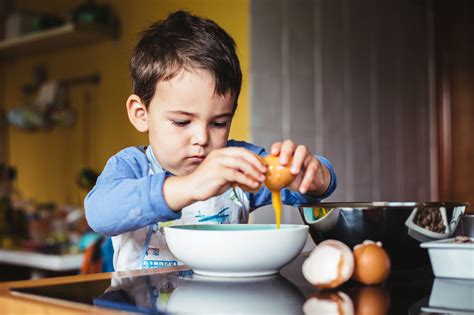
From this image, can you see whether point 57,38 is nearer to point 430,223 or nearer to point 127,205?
point 127,205

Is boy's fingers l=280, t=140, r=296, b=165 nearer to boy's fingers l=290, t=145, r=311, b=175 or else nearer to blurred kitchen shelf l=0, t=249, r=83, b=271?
boy's fingers l=290, t=145, r=311, b=175

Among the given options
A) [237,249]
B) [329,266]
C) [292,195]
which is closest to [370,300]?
[329,266]

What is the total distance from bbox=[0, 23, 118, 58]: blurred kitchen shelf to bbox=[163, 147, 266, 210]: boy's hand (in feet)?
8.13

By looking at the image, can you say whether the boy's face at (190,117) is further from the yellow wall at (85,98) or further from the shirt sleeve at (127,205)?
the yellow wall at (85,98)

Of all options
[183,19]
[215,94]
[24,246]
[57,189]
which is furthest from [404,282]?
[57,189]

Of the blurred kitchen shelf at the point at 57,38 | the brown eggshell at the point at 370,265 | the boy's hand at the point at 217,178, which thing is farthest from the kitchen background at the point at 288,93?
the brown eggshell at the point at 370,265

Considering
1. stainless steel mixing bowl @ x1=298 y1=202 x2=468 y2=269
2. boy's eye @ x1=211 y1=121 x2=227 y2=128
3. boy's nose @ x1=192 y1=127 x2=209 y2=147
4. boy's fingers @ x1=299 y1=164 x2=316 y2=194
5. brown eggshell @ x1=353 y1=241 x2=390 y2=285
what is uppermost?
boy's eye @ x1=211 y1=121 x2=227 y2=128

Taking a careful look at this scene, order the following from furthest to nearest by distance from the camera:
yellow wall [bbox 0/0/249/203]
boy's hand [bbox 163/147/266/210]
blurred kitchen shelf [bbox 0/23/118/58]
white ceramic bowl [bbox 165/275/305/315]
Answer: blurred kitchen shelf [bbox 0/23/118/58] < yellow wall [bbox 0/0/249/203] < boy's hand [bbox 163/147/266/210] < white ceramic bowl [bbox 165/275/305/315]

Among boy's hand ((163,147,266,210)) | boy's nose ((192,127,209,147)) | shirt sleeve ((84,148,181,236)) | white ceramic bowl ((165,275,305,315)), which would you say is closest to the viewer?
white ceramic bowl ((165,275,305,315))

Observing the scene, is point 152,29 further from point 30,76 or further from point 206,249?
point 30,76

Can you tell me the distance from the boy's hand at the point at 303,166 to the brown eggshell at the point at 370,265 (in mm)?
134

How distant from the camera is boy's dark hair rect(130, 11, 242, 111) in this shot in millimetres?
1179

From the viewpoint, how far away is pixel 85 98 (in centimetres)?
354

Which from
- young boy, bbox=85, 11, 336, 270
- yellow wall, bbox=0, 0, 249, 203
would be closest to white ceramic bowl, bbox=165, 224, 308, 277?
young boy, bbox=85, 11, 336, 270
